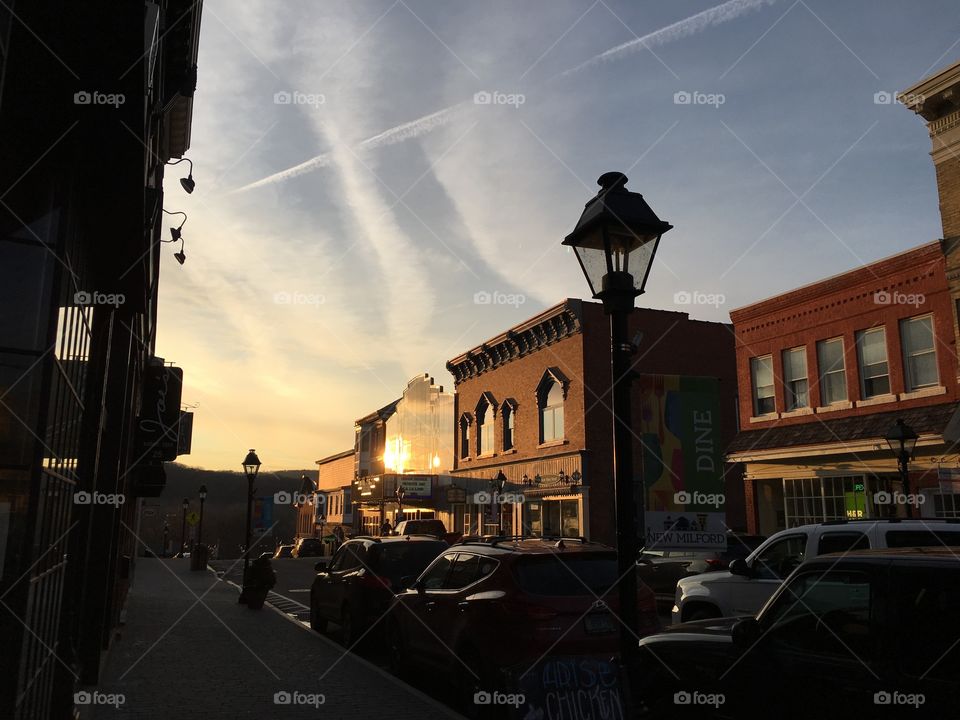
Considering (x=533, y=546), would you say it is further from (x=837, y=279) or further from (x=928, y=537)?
(x=837, y=279)

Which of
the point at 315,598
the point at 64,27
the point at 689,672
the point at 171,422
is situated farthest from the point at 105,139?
the point at 171,422

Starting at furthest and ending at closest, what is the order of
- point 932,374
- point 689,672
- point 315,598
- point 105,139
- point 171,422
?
point 932,374 → point 171,422 → point 315,598 → point 689,672 → point 105,139

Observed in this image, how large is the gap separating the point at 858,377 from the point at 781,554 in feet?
47.8

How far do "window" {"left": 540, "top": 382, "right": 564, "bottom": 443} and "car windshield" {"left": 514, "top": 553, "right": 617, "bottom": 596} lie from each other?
86.4 ft

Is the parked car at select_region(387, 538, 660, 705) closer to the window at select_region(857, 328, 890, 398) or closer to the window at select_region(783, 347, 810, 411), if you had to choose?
the window at select_region(857, 328, 890, 398)

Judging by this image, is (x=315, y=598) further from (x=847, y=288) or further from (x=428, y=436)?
(x=428, y=436)

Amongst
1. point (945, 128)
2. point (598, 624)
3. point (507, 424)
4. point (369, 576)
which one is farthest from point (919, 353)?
point (507, 424)

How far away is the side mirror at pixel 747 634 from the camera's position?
17.9 ft

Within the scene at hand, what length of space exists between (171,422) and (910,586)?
1611cm

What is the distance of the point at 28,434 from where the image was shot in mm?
4258

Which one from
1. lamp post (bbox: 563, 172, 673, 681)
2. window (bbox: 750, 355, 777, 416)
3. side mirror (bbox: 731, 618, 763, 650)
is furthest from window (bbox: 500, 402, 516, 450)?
side mirror (bbox: 731, 618, 763, 650)

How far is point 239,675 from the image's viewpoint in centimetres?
1041

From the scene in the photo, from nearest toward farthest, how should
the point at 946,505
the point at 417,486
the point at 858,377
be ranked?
1. the point at 946,505
2. the point at 858,377
3. the point at 417,486

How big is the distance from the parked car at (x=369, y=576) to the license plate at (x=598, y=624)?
17.5 feet
